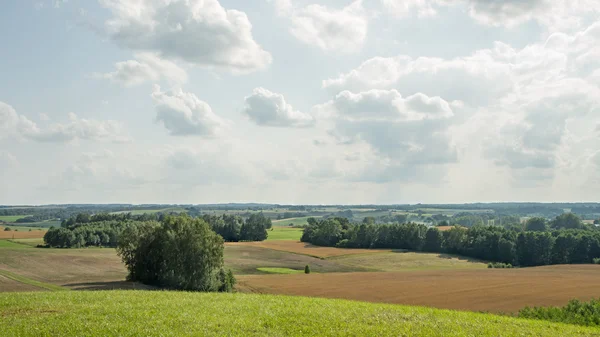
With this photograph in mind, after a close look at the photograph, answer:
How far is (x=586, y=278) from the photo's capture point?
74312 mm

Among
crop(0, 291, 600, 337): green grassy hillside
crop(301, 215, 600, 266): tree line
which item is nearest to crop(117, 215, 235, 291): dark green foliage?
crop(0, 291, 600, 337): green grassy hillside

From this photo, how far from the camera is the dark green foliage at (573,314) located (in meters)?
29.8

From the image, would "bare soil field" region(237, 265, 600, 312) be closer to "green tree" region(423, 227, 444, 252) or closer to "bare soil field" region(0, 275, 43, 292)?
"bare soil field" region(0, 275, 43, 292)

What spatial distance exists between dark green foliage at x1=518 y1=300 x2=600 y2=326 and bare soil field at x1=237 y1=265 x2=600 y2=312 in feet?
40.0

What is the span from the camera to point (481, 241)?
4889 inches

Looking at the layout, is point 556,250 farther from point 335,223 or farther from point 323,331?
point 323,331

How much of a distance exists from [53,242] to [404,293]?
337ft

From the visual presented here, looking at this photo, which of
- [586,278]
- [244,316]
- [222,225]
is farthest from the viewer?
[222,225]

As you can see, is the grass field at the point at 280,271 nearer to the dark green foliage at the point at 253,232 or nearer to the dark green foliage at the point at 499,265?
the dark green foliage at the point at 499,265

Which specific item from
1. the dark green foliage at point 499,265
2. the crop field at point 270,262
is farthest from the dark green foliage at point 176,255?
the dark green foliage at point 499,265

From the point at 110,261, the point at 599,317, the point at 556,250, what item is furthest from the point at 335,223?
the point at 599,317

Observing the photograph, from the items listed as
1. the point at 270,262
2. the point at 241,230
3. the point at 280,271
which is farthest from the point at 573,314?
the point at 241,230

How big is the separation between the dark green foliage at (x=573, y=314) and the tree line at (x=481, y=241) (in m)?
89.5

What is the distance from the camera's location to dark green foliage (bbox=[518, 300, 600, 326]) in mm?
29750
